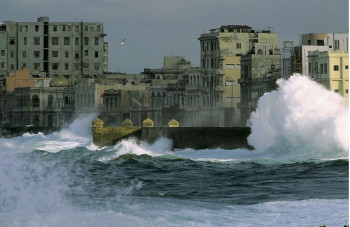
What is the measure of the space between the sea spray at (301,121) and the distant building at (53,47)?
78409 millimetres

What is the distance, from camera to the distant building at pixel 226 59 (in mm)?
Result: 104688

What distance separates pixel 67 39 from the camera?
138m

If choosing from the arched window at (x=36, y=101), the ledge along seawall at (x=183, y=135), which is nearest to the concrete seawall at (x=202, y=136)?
the ledge along seawall at (x=183, y=135)

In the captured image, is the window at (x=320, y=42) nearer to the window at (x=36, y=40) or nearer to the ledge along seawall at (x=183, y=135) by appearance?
the ledge along seawall at (x=183, y=135)

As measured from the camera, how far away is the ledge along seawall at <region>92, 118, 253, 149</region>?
59562 millimetres

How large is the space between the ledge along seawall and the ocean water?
48 cm

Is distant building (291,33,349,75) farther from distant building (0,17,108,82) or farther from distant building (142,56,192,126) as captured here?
distant building (0,17,108,82)

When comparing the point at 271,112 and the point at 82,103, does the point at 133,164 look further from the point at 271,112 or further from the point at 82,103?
the point at 82,103

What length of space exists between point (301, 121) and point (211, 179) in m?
16.7

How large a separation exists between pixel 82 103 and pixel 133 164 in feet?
206

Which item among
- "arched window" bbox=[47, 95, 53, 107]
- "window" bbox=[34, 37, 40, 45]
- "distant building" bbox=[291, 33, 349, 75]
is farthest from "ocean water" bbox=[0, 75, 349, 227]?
"window" bbox=[34, 37, 40, 45]

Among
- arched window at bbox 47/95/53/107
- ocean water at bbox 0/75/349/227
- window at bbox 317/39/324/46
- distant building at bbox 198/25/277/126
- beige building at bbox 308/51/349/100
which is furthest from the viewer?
arched window at bbox 47/95/53/107

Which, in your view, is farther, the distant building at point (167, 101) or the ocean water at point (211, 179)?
the distant building at point (167, 101)

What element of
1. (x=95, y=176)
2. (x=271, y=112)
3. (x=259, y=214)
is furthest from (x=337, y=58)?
(x=259, y=214)
